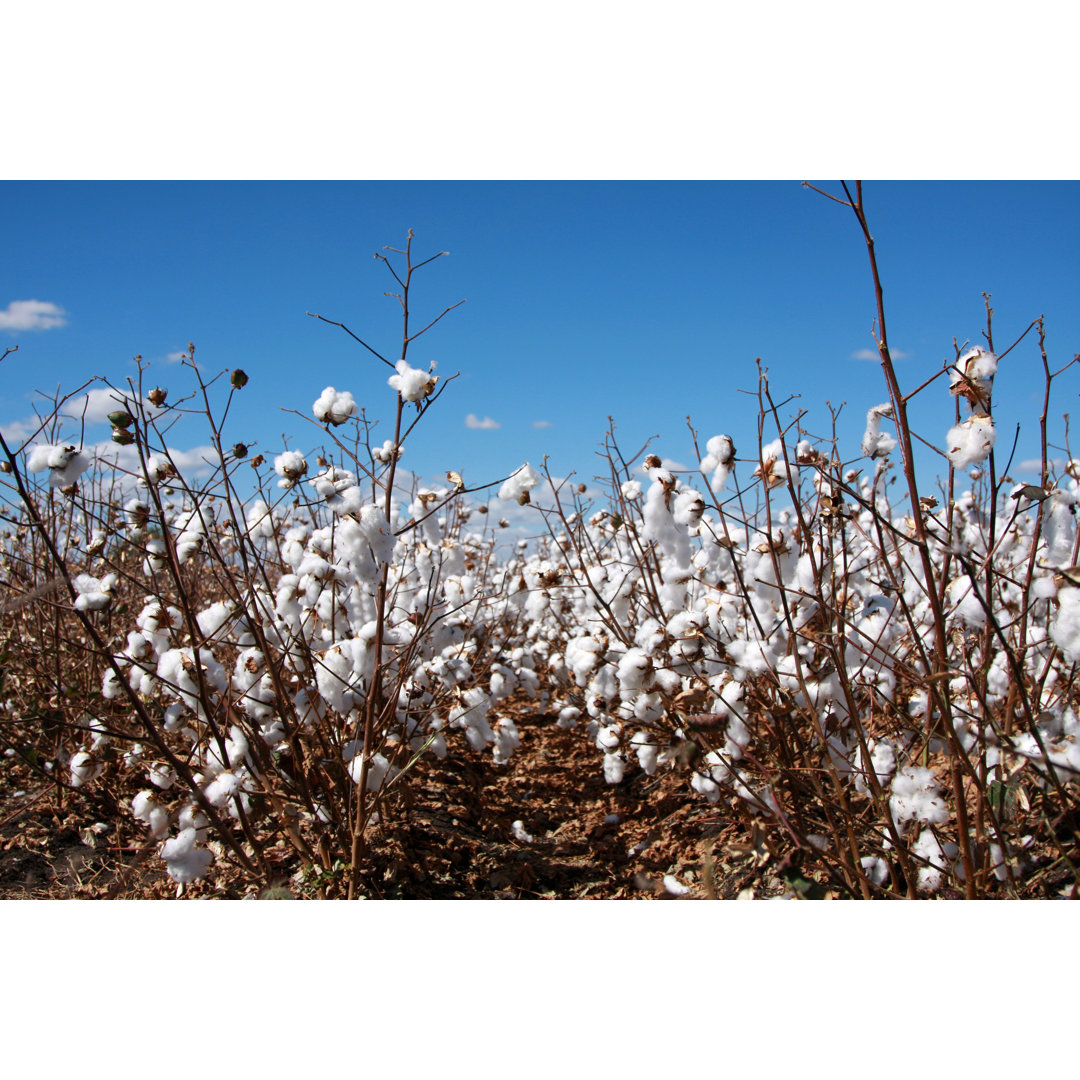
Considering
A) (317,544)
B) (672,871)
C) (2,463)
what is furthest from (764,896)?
(2,463)

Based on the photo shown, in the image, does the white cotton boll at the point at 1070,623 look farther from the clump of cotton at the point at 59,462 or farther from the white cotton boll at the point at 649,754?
the clump of cotton at the point at 59,462

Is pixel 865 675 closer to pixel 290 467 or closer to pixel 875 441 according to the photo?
pixel 875 441

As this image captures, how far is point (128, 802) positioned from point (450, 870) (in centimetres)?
138

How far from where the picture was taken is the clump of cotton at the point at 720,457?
6.61ft

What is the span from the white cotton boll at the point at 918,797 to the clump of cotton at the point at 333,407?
165 centimetres

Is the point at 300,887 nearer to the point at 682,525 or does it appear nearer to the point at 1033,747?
the point at 682,525

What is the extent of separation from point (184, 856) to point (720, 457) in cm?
169

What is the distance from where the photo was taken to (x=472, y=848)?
2871 mm

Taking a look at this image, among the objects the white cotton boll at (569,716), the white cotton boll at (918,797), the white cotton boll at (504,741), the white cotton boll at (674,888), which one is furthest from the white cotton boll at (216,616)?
the white cotton boll at (918,797)

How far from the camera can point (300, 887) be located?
2.30 metres

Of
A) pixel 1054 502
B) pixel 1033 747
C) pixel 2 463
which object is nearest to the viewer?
pixel 1033 747

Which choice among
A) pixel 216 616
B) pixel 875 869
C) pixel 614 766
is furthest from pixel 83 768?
pixel 875 869

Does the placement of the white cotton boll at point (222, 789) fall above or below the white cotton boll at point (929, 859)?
above

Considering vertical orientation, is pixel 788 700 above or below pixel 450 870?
above
